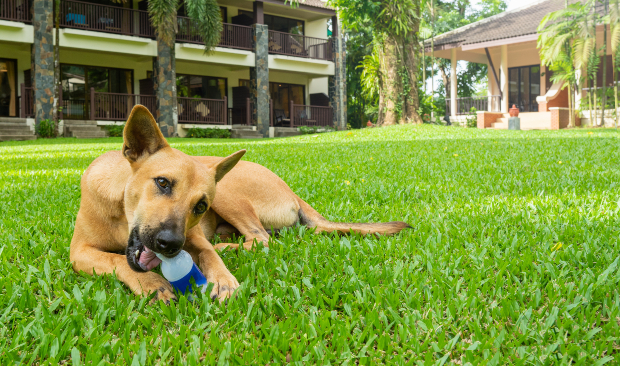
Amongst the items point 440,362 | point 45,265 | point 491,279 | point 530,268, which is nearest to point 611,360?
point 440,362

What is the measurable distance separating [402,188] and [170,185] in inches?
123

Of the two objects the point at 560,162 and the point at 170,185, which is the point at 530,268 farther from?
the point at 560,162

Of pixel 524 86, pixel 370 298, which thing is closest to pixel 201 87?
pixel 524 86

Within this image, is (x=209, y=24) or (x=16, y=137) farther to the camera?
(x=209, y=24)

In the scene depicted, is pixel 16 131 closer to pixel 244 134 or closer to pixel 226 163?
pixel 244 134

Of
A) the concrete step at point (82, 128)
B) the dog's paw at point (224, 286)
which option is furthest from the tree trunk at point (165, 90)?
the dog's paw at point (224, 286)

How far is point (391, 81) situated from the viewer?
18688mm

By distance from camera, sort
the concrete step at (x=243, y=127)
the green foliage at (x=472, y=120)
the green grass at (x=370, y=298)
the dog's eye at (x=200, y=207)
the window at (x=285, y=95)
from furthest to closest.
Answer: the window at (x=285, y=95) < the green foliage at (x=472, y=120) < the concrete step at (x=243, y=127) < the dog's eye at (x=200, y=207) < the green grass at (x=370, y=298)

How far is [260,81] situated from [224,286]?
22.2 m

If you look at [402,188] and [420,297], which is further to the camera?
[402,188]

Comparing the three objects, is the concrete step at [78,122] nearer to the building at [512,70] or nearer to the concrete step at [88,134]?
the concrete step at [88,134]

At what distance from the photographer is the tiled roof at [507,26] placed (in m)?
23.1

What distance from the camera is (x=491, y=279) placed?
87.0 inches

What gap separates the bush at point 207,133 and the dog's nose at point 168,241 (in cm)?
1965
